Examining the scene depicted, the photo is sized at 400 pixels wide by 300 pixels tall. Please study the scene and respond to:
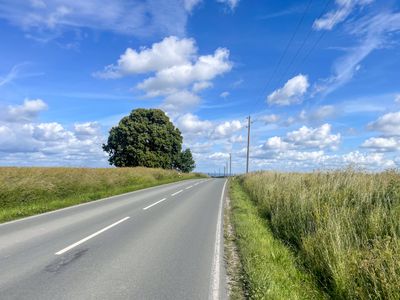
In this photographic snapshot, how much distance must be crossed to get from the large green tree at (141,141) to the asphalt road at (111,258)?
4919 cm

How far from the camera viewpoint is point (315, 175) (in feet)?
53.1

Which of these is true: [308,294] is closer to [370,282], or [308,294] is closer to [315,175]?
[370,282]

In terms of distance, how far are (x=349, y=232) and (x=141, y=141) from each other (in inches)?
2233

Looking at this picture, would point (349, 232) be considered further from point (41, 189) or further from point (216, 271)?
point (41, 189)

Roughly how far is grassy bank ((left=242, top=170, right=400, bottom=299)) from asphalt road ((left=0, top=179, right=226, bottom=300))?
183 centimetres

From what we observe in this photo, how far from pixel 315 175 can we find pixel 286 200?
12.5 ft

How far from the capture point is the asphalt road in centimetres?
602

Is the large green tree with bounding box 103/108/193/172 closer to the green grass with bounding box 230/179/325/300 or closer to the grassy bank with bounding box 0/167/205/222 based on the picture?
the grassy bank with bounding box 0/167/205/222

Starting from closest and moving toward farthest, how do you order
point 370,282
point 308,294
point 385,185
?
point 370,282
point 308,294
point 385,185

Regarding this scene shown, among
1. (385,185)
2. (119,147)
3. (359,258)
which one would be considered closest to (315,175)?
(385,185)

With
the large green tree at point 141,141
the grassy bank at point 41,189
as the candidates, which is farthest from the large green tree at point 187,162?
the grassy bank at point 41,189

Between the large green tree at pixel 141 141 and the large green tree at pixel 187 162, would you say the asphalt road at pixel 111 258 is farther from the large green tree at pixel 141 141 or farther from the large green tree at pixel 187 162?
the large green tree at pixel 187 162

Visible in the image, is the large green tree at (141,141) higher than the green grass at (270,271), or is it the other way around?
the large green tree at (141,141)

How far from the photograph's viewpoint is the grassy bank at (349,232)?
557 centimetres
